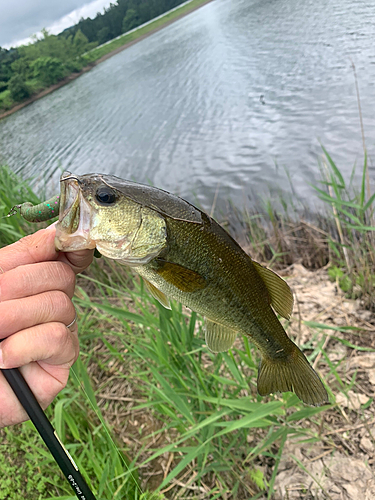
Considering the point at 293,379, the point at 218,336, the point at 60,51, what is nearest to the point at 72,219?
the point at 218,336

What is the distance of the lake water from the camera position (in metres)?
8.69

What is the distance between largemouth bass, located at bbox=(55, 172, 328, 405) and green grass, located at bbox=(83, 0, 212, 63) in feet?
165

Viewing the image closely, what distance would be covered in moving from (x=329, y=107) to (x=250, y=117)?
106 inches

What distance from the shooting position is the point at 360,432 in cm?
253

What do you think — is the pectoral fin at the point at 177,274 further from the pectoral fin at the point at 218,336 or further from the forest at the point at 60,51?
the forest at the point at 60,51

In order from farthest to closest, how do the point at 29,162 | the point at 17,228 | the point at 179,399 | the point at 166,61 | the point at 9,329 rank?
the point at 166,61
the point at 29,162
the point at 17,228
the point at 179,399
the point at 9,329

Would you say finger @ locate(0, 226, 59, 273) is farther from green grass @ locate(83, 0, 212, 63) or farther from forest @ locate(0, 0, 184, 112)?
green grass @ locate(83, 0, 212, 63)

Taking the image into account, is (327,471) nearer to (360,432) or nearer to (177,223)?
(360,432)

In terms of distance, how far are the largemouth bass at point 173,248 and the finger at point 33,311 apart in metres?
0.19

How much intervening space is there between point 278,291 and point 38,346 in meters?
1.01

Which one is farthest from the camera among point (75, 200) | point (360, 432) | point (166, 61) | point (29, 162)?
point (166, 61)

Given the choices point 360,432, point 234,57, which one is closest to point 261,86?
point 234,57

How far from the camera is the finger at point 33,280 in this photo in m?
1.22

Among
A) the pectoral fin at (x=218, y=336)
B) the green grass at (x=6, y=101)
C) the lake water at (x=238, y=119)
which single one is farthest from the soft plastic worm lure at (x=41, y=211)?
the green grass at (x=6, y=101)
